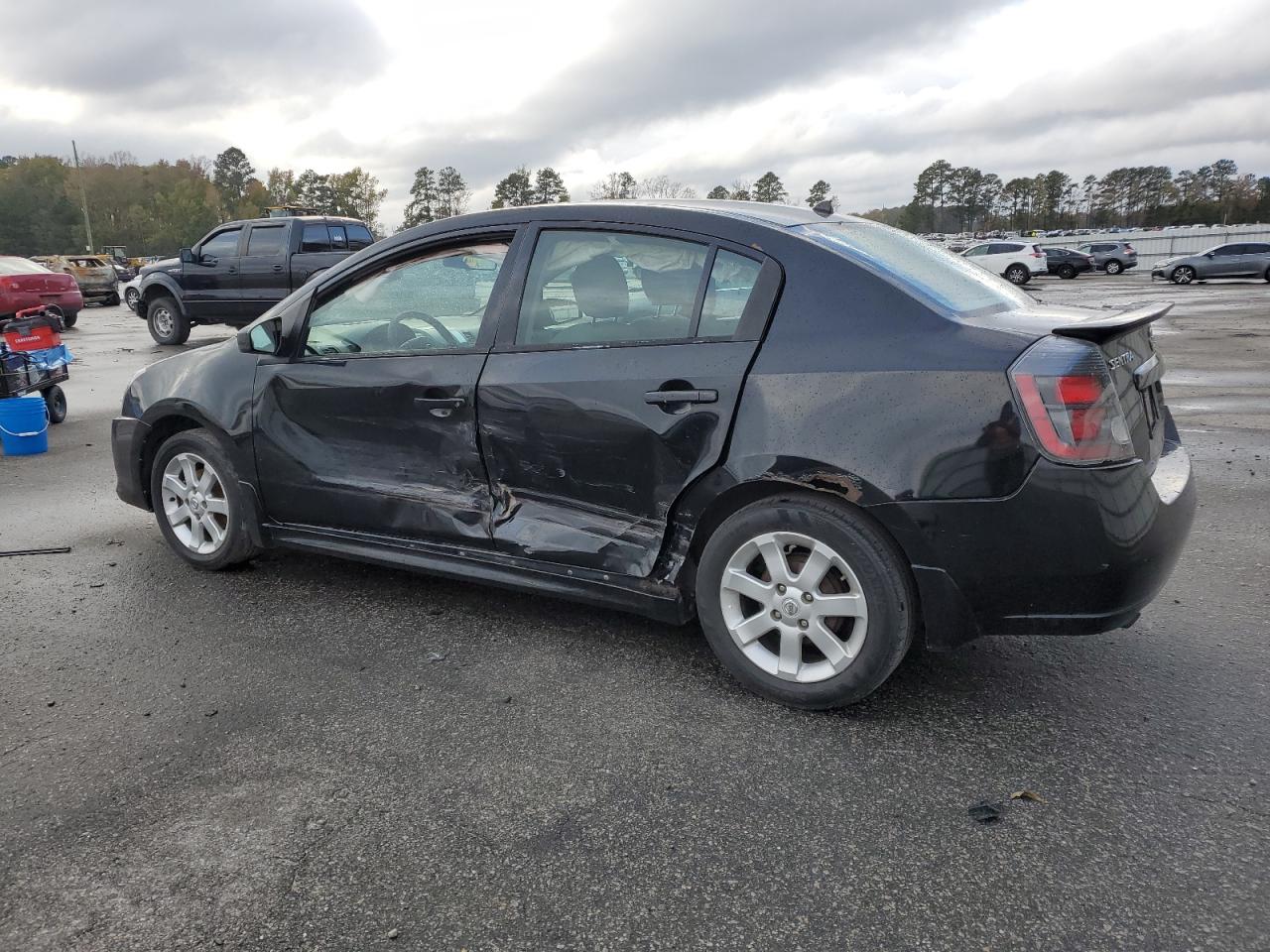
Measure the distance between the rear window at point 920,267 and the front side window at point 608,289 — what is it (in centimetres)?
45

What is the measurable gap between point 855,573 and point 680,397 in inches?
32.3

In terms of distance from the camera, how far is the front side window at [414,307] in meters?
3.82

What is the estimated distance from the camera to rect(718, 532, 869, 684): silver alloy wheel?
3.05 meters

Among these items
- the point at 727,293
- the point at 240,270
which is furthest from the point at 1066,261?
the point at 727,293

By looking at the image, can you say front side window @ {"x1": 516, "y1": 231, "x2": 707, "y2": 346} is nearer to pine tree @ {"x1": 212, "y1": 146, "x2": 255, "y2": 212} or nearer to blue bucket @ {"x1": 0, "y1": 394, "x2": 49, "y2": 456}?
blue bucket @ {"x1": 0, "y1": 394, "x2": 49, "y2": 456}

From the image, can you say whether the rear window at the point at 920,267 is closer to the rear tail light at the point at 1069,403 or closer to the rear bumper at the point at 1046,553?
the rear tail light at the point at 1069,403

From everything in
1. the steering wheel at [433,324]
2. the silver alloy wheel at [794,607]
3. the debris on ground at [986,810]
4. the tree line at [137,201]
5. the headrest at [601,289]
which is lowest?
the debris on ground at [986,810]

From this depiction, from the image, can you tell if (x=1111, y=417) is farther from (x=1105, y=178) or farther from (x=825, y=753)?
(x=1105, y=178)

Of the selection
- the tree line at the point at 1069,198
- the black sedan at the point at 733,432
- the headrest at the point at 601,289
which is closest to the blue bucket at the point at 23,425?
the black sedan at the point at 733,432

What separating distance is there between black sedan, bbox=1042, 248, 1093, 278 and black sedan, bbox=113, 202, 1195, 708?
40.4 meters

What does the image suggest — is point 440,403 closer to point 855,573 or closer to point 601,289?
point 601,289

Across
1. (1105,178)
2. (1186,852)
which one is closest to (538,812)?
(1186,852)

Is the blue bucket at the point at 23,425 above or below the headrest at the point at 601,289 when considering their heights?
below

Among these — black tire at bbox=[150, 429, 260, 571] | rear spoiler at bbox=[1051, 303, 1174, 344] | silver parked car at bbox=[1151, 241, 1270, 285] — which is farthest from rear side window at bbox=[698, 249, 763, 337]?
silver parked car at bbox=[1151, 241, 1270, 285]
